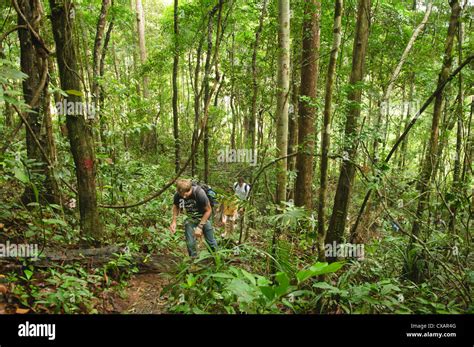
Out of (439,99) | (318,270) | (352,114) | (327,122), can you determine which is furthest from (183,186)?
(439,99)

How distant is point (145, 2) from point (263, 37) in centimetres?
1595

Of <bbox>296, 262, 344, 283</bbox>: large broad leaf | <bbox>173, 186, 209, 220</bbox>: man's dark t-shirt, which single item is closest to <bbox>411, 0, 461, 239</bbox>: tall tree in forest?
<bbox>296, 262, 344, 283</bbox>: large broad leaf

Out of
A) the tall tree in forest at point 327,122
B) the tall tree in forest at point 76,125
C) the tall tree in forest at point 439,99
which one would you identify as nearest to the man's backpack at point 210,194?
the tall tree in forest at point 76,125

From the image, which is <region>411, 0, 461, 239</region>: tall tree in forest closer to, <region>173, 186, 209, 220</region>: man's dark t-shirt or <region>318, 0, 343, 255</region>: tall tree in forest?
<region>318, 0, 343, 255</region>: tall tree in forest

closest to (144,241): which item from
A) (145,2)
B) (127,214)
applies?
(127,214)

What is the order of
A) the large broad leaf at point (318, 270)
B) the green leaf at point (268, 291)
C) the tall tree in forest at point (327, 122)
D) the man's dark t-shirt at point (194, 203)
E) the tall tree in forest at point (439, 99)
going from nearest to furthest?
the large broad leaf at point (318, 270), the green leaf at point (268, 291), the tall tree in forest at point (327, 122), the tall tree in forest at point (439, 99), the man's dark t-shirt at point (194, 203)

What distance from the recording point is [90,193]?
430cm

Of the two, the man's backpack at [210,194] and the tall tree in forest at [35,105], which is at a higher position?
the tall tree in forest at [35,105]

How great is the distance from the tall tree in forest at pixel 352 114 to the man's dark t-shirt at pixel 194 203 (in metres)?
2.27

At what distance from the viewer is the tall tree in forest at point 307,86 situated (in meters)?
7.33

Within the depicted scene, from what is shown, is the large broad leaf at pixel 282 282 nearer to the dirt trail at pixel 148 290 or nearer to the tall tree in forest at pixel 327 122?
the tall tree in forest at pixel 327 122

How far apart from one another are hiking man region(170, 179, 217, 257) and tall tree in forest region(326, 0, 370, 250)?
7.18ft

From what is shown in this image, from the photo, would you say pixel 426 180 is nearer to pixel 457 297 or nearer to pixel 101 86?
pixel 457 297

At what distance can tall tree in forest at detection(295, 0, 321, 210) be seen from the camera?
24.0 ft
